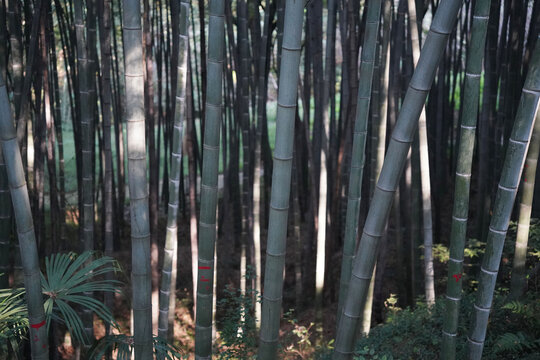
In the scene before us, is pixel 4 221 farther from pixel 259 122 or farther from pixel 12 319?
pixel 259 122

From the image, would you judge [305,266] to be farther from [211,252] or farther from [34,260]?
[34,260]

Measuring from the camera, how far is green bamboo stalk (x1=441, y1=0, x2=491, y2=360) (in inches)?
62.7

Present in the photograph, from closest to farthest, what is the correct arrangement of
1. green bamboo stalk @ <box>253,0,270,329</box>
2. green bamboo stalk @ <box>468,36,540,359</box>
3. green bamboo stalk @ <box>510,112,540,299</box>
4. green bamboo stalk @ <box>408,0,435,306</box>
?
1. green bamboo stalk @ <box>468,36,540,359</box>
2. green bamboo stalk @ <box>510,112,540,299</box>
3. green bamboo stalk @ <box>408,0,435,306</box>
4. green bamboo stalk @ <box>253,0,270,329</box>

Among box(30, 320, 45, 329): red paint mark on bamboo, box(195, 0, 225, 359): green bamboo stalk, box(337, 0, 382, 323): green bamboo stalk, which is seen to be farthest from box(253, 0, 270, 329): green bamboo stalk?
box(30, 320, 45, 329): red paint mark on bamboo

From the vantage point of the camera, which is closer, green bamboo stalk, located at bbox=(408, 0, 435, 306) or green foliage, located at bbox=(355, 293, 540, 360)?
green foliage, located at bbox=(355, 293, 540, 360)

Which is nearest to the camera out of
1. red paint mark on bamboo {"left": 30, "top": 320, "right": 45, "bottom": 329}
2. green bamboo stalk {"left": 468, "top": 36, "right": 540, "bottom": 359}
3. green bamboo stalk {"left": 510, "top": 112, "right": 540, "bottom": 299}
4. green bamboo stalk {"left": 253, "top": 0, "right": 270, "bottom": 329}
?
red paint mark on bamboo {"left": 30, "top": 320, "right": 45, "bottom": 329}

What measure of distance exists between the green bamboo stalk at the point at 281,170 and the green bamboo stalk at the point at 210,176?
0.93 ft

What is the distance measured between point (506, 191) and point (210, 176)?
0.98 m

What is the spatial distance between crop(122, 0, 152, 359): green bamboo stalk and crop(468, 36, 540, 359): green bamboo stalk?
3.82 ft

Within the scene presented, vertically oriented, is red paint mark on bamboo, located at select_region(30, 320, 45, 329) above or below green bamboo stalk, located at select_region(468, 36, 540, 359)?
below

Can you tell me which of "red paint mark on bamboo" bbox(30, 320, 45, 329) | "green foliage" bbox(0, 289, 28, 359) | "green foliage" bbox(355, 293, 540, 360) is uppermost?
"red paint mark on bamboo" bbox(30, 320, 45, 329)

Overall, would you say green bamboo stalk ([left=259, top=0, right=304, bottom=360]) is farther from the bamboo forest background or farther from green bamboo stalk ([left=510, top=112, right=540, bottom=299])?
green bamboo stalk ([left=510, top=112, right=540, bottom=299])

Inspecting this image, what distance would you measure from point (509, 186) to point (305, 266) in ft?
8.21

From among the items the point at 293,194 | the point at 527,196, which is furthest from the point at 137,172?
the point at 293,194
